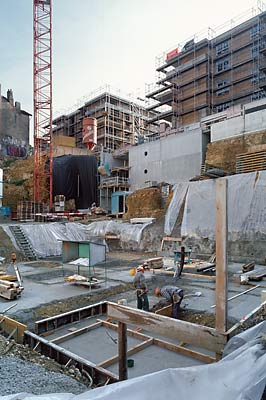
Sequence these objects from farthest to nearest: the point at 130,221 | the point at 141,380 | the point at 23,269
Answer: the point at 130,221, the point at 23,269, the point at 141,380

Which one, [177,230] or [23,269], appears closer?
[23,269]

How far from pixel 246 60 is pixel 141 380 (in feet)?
148

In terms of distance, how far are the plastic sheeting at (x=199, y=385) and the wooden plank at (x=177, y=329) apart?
125 cm

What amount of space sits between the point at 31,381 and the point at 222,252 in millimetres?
3517

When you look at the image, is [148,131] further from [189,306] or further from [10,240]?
[189,306]

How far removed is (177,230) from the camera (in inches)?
824

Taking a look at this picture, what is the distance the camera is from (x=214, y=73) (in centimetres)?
4397

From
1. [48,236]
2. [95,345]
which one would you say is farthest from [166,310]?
[48,236]

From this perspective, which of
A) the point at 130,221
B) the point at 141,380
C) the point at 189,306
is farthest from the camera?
the point at 130,221

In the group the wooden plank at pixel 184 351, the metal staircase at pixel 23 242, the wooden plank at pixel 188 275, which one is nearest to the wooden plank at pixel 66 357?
the wooden plank at pixel 184 351

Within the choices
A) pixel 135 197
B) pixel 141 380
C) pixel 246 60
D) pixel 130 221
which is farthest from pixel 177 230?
pixel 246 60

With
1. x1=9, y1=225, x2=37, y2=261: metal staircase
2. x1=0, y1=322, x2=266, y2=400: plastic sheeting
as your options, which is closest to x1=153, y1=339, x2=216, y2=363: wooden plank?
x1=0, y1=322, x2=266, y2=400: plastic sheeting

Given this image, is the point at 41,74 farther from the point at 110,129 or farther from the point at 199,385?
the point at 199,385

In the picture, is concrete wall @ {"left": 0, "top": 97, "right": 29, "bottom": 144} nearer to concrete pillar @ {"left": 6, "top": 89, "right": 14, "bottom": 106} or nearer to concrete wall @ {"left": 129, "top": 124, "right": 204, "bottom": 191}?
concrete pillar @ {"left": 6, "top": 89, "right": 14, "bottom": 106}
